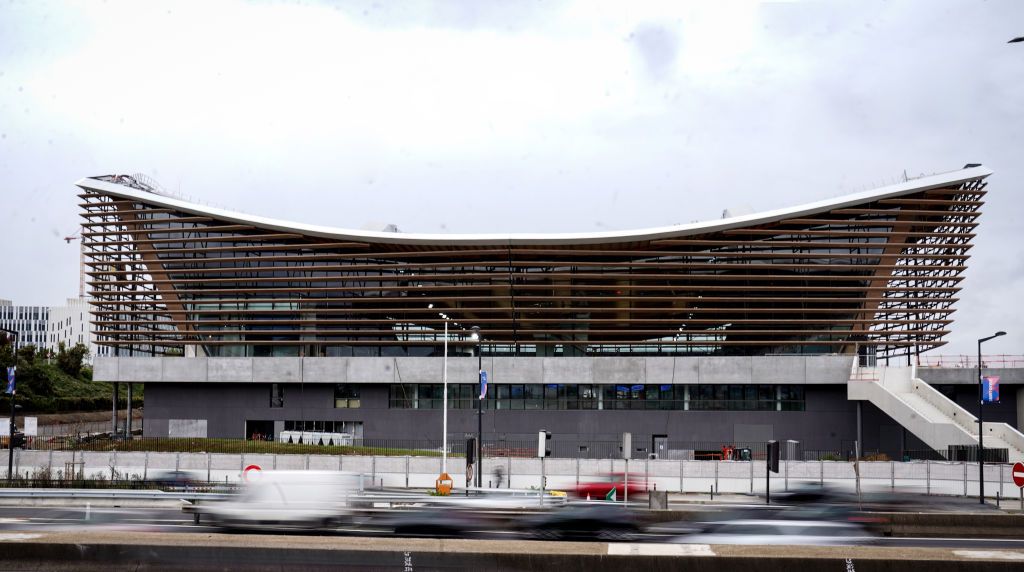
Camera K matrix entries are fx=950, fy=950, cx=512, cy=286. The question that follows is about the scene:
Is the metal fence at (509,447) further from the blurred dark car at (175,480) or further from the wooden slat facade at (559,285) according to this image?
the blurred dark car at (175,480)

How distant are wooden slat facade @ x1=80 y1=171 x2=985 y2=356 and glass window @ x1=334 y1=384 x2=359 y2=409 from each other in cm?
322

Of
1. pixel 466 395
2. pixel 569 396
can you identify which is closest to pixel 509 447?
pixel 466 395

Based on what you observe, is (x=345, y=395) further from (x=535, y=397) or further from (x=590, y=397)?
(x=590, y=397)

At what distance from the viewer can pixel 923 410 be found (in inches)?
2221

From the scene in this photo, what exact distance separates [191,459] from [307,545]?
3147 centimetres

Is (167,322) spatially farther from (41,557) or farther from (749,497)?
(41,557)

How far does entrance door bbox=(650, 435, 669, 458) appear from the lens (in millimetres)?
61869

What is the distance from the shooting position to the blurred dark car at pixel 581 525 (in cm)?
2375

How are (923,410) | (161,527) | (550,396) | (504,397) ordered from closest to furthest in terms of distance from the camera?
(161,527) → (923,410) → (550,396) → (504,397)

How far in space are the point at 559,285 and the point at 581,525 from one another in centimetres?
4350

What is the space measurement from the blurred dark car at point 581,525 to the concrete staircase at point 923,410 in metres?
35.2

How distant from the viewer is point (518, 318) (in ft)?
222

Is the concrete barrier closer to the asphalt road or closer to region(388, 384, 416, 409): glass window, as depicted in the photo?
the asphalt road

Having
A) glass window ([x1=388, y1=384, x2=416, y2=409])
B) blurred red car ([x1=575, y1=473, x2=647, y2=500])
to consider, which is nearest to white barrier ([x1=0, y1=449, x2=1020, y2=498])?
blurred red car ([x1=575, y1=473, x2=647, y2=500])
